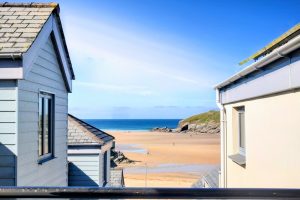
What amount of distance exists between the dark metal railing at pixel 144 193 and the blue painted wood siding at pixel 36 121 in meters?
4.40

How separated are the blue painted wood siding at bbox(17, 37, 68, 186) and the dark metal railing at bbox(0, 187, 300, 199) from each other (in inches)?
173

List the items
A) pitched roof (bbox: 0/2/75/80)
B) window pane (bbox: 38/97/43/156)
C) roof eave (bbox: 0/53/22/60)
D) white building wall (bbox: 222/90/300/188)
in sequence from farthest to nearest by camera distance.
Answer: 1. window pane (bbox: 38/97/43/156)
2. pitched roof (bbox: 0/2/75/80)
3. roof eave (bbox: 0/53/22/60)
4. white building wall (bbox: 222/90/300/188)

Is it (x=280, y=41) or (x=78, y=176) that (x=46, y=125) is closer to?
(x=78, y=176)

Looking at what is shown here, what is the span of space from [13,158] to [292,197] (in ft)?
16.9

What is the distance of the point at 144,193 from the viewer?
216cm

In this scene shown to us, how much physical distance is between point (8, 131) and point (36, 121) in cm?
108

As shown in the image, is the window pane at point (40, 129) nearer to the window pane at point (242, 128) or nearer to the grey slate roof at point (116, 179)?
the window pane at point (242, 128)

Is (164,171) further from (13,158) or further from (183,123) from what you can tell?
(183,123)

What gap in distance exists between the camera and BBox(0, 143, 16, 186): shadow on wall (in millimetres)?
6223

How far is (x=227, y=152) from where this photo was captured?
9102 mm

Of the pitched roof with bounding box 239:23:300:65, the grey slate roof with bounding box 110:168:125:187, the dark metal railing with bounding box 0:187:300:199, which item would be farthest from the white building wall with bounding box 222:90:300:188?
the grey slate roof with bounding box 110:168:125:187

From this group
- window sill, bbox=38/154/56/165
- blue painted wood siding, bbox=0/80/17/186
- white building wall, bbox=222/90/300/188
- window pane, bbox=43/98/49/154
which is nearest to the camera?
white building wall, bbox=222/90/300/188

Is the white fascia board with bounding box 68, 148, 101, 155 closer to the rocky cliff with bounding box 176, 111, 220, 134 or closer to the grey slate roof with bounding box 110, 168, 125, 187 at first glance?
the grey slate roof with bounding box 110, 168, 125, 187

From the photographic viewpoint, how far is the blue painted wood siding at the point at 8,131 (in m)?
6.23
